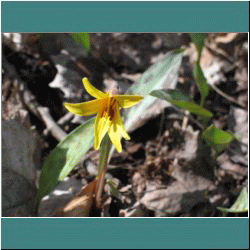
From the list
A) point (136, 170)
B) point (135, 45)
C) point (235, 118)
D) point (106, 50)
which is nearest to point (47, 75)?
point (106, 50)

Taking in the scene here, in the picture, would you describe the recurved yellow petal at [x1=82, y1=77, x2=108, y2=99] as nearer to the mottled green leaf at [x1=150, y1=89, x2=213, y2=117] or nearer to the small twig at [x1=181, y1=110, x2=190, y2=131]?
the mottled green leaf at [x1=150, y1=89, x2=213, y2=117]

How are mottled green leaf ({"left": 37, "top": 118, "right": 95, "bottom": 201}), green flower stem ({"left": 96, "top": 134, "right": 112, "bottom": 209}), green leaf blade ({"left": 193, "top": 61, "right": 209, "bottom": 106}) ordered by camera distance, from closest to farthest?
green flower stem ({"left": 96, "top": 134, "right": 112, "bottom": 209}) → mottled green leaf ({"left": 37, "top": 118, "right": 95, "bottom": 201}) → green leaf blade ({"left": 193, "top": 61, "right": 209, "bottom": 106})

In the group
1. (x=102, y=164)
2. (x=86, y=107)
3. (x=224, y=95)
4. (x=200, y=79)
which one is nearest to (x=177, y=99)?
(x=200, y=79)

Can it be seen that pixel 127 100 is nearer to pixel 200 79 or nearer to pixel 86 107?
pixel 86 107

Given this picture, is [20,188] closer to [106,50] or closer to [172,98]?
[172,98]

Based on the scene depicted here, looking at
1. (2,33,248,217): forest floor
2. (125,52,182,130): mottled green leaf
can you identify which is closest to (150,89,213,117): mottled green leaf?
(125,52,182,130): mottled green leaf

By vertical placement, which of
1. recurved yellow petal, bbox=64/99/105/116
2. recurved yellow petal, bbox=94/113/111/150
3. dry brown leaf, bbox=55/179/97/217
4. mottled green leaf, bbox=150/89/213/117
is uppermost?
mottled green leaf, bbox=150/89/213/117
